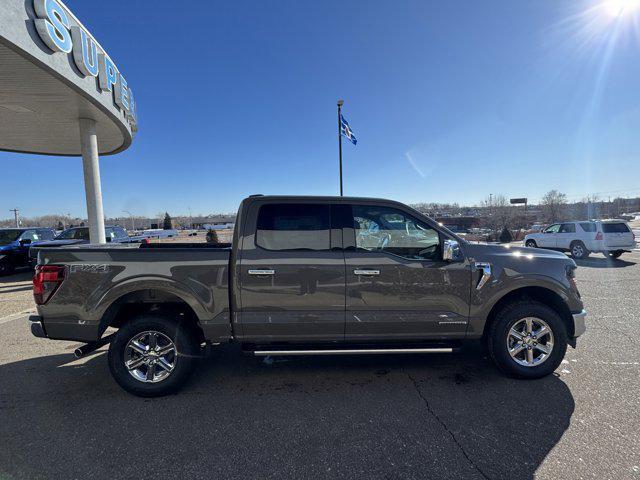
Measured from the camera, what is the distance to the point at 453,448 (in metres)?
2.38

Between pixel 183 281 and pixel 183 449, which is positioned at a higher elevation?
pixel 183 281

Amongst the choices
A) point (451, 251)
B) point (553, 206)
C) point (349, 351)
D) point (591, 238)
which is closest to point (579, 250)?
point (591, 238)

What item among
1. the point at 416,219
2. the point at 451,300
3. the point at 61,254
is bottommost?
the point at 451,300

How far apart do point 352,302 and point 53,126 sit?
13.4 metres

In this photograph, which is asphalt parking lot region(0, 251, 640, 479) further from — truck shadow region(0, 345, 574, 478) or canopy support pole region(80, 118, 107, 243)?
canopy support pole region(80, 118, 107, 243)

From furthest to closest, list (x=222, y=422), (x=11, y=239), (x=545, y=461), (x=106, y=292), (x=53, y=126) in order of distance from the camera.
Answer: (x=11, y=239), (x=53, y=126), (x=106, y=292), (x=222, y=422), (x=545, y=461)

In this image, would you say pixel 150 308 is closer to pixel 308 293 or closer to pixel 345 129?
pixel 308 293

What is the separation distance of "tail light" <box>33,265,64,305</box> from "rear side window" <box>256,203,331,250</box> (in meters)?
2.06

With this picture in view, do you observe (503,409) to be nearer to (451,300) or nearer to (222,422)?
(451,300)

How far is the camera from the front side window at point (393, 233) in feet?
10.9

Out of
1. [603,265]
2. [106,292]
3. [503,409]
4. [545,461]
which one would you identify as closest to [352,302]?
[503,409]

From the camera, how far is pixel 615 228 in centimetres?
1245

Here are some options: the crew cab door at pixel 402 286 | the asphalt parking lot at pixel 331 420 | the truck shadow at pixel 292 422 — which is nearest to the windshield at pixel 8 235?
the asphalt parking lot at pixel 331 420

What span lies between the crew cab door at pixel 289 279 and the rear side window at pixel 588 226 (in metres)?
15.0
